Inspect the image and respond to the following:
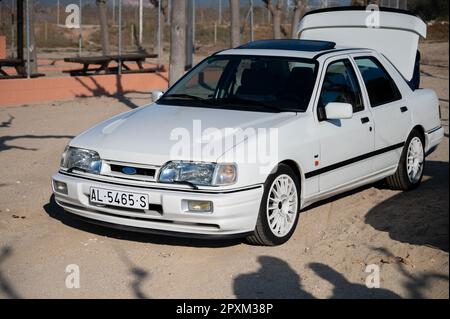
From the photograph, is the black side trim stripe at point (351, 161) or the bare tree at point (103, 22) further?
the bare tree at point (103, 22)

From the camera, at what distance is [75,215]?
6738mm

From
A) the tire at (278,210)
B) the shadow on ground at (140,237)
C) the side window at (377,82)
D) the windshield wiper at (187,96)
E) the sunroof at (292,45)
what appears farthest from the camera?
the side window at (377,82)

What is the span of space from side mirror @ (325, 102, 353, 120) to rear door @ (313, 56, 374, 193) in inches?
5.1

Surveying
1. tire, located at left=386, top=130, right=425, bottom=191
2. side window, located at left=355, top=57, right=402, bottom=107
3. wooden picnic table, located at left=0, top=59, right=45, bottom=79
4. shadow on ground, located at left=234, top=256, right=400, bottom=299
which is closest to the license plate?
shadow on ground, located at left=234, top=256, right=400, bottom=299

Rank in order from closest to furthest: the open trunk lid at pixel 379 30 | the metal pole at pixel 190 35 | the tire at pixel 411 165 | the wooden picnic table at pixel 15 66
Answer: the tire at pixel 411 165, the open trunk lid at pixel 379 30, the wooden picnic table at pixel 15 66, the metal pole at pixel 190 35

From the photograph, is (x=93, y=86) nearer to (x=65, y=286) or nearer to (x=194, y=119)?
(x=194, y=119)

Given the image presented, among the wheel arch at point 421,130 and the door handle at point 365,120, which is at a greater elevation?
the door handle at point 365,120

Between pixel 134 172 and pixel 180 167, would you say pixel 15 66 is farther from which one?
pixel 180 167

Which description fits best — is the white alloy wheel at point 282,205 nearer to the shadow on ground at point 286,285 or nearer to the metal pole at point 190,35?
the shadow on ground at point 286,285

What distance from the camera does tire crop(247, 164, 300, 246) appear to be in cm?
639

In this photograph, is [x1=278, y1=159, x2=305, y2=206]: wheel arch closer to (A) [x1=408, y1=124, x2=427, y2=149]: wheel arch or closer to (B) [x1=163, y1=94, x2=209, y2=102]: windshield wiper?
(B) [x1=163, y1=94, x2=209, y2=102]: windshield wiper

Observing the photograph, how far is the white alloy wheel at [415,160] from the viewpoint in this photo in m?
8.62

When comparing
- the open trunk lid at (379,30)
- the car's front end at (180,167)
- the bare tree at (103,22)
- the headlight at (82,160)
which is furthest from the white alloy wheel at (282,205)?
the bare tree at (103,22)

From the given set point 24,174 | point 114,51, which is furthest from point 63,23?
point 24,174
